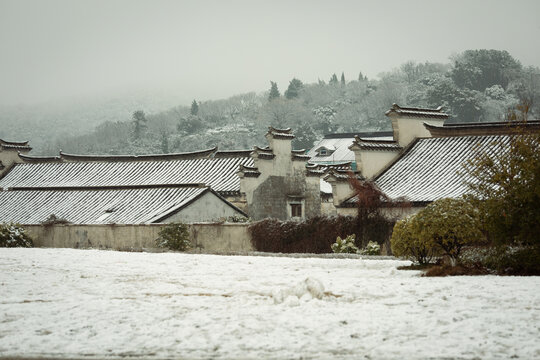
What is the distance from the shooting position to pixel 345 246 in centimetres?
3106

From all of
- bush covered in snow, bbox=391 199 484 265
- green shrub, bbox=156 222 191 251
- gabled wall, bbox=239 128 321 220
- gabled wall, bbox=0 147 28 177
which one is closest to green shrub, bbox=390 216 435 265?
bush covered in snow, bbox=391 199 484 265

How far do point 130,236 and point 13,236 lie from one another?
5.52 metres

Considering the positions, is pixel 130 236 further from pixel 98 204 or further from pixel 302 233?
pixel 98 204

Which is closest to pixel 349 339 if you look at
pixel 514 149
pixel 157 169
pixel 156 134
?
pixel 514 149

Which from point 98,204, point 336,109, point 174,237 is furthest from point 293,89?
point 174,237

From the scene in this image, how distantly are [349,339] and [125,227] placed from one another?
28248 mm

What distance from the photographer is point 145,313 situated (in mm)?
14148

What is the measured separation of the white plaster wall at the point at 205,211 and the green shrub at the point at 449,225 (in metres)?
24.3

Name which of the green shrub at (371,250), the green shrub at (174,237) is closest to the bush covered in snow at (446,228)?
the green shrub at (371,250)

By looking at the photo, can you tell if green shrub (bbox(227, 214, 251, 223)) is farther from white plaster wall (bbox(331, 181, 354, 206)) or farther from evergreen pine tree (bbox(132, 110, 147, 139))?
evergreen pine tree (bbox(132, 110, 147, 139))

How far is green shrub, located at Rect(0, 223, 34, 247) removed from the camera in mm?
37656

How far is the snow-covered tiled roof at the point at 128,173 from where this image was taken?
5200cm

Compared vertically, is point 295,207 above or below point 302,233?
above

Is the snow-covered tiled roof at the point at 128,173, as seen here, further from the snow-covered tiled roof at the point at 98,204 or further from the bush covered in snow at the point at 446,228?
the bush covered in snow at the point at 446,228
